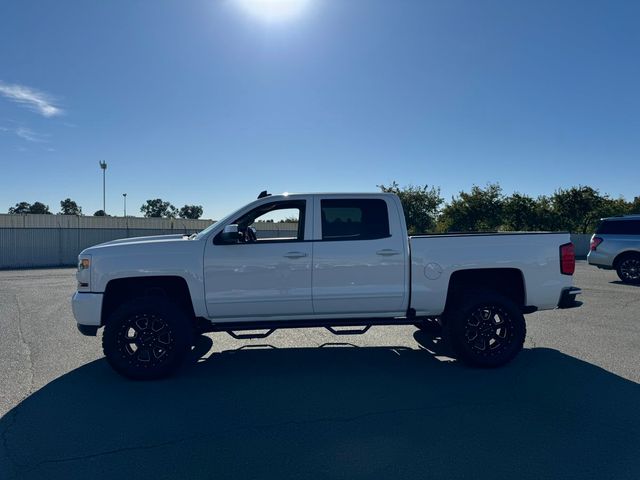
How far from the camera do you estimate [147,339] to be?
188 inches

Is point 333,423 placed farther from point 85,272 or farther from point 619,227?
point 619,227

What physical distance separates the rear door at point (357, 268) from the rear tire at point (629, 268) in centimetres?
1108

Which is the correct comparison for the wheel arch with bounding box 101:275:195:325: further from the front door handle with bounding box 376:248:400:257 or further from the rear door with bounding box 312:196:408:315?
the front door handle with bounding box 376:248:400:257

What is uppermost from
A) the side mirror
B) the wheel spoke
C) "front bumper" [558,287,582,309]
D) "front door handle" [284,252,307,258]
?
the side mirror

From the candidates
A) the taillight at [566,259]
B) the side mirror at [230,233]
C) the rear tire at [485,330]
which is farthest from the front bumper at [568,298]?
the side mirror at [230,233]

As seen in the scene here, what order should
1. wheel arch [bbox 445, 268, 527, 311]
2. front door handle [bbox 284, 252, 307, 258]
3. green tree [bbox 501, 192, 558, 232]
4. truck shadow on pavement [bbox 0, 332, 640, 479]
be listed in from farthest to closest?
1. green tree [bbox 501, 192, 558, 232]
2. wheel arch [bbox 445, 268, 527, 311]
3. front door handle [bbox 284, 252, 307, 258]
4. truck shadow on pavement [bbox 0, 332, 640, 479]

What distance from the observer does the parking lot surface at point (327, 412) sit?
305 centimetres

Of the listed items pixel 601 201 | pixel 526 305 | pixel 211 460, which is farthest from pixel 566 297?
pixel 601 201

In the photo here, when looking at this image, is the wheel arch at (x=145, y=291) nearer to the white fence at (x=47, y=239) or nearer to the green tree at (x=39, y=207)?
the white fence at (x=47, y=239)

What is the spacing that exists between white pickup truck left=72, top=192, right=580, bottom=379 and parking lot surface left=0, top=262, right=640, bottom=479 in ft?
1.71

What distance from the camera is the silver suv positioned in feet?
41.2

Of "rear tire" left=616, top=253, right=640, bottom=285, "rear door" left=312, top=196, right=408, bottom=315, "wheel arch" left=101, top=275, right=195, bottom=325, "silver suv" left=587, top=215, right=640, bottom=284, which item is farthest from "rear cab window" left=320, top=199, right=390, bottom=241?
"rear tire" left=616, top=253, right=640, bottom=285

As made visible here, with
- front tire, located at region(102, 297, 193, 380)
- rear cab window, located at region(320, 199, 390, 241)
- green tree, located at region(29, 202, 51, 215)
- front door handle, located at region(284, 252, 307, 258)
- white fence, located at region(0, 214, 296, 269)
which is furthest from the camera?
green tree, located at region(29, 202, 51, 215)

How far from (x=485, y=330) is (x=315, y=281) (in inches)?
82.5
